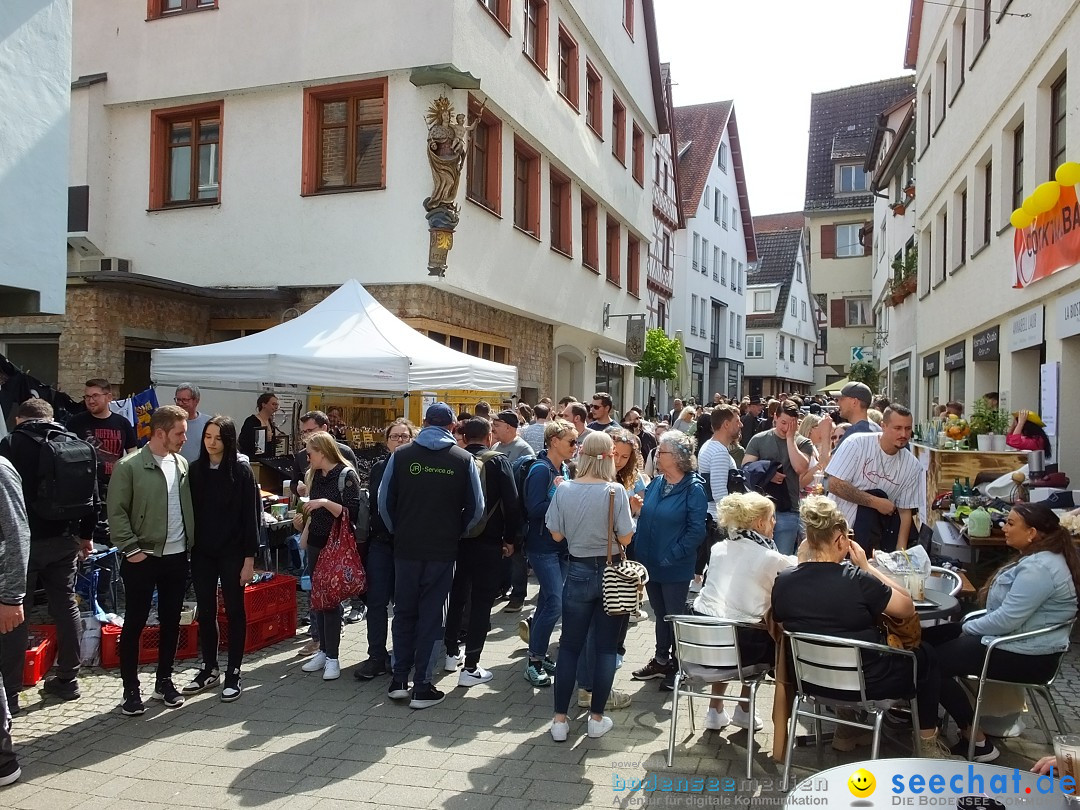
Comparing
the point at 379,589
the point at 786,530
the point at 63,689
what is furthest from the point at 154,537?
the point at 786,530

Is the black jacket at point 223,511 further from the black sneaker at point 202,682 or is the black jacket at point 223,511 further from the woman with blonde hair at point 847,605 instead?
the woman with blonde hair at point 847,605

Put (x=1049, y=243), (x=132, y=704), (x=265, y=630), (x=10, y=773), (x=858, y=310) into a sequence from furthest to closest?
(x=858, y=310)
(x=1049, y=243)
(x=265, y=630)
(x=132, y=704)
(x=10, y=773)

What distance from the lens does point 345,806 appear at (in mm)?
4129

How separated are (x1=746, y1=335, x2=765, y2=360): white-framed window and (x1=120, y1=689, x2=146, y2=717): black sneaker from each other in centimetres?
4680

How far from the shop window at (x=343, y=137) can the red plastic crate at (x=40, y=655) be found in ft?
27.2

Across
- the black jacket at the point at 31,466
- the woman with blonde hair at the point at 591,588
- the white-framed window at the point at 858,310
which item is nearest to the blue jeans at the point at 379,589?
the woman with blonde hair at the point at 591,588

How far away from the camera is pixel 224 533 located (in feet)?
18.2

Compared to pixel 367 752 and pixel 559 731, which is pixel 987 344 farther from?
pixel 367 752

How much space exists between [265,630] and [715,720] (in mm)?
3614

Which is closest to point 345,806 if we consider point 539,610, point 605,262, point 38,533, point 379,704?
point 379,704

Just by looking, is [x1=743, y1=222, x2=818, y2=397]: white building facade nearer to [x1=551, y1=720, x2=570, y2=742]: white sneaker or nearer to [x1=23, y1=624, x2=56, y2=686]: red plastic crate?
[x1=551, y1=720, x2=570, y2=742]: white sneaker

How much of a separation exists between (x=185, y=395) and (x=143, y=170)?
7670mm

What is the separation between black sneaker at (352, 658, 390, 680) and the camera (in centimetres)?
604

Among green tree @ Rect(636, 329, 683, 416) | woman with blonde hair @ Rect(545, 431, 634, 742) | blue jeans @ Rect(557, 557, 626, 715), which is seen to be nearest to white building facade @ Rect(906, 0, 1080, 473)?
woman with blonde hair @ Rect(545, 431, 634, 742)
